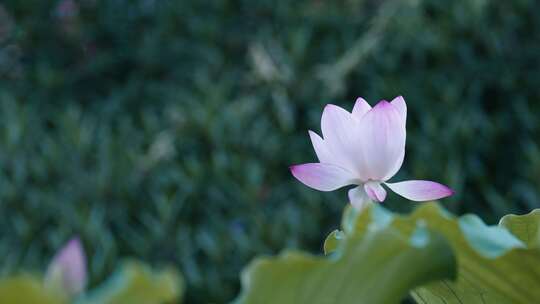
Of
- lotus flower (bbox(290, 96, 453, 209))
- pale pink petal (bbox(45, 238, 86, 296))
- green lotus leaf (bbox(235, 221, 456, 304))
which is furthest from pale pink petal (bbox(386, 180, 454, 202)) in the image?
pale pink petal (bbox(45, 238, 86, 296))

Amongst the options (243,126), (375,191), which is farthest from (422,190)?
(243,126)

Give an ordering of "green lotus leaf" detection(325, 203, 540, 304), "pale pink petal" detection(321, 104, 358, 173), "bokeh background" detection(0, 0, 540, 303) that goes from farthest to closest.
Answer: "bokeh background" detection(0, 0, 540, 303) < "pale pink petal" detection(321, 104, 358, 173) < "green lotus leaf" detection(325, 203, 540, 304)

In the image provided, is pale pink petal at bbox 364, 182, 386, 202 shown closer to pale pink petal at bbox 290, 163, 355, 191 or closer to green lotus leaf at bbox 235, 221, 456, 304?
pale pink petal at bbox 290, 163, 355, 191

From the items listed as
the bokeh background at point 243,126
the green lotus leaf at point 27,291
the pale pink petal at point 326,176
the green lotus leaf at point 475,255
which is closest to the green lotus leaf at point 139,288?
the green lotus leaf at point 27,291

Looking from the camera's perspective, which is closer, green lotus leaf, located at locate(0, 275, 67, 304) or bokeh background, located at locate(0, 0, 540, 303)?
green lotus leaf, located at locate(0, 275, 67, 304)

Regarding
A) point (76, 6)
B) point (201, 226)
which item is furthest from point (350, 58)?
point (76, 6)

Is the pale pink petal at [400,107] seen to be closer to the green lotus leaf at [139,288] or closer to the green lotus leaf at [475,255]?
the green lotus leaf at [475,255]

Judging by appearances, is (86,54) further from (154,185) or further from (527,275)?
(527,275)
